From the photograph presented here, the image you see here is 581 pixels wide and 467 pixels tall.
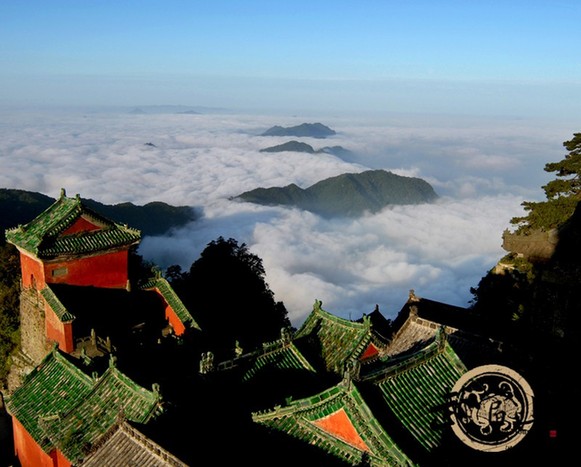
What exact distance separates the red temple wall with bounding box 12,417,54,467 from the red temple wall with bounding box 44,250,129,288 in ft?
21.4

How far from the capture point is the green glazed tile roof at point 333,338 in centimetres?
1803

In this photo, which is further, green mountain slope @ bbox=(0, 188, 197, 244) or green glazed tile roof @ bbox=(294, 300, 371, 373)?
green mountain slope @ bbox=(0, 188, 197, 244)

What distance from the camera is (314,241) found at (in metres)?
138

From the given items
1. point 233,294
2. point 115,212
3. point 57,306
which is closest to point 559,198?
point 233,294

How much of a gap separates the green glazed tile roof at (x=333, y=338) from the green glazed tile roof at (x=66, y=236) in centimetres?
934

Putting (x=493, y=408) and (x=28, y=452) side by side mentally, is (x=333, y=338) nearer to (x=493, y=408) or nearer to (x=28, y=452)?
(x=493, y=408)

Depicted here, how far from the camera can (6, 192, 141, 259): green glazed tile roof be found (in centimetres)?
2183

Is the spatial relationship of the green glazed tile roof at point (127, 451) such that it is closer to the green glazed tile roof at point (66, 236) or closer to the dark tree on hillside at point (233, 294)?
the green glazed tile roof at point (66, 236)

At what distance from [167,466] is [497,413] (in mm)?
6345

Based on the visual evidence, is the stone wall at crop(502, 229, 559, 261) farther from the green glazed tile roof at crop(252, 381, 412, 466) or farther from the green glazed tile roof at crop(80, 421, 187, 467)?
the green glazed tile roof at crop(80, 421, 187, 467)

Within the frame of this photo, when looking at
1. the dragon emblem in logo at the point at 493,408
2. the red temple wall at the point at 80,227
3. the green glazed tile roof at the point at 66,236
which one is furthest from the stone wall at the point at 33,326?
the dragon emblem in logo at the point at 493,408

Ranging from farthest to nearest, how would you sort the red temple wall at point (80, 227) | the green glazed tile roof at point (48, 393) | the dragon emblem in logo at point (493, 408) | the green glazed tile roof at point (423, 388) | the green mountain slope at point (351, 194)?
the green mountain slope at point (351, 194) < the red temple wall at point (80, 227) < the green glazed tile roof at point (48, 393) < the green glazed tile roof at point (423, 388) < the dragon emblem in logo at point (493, 408)

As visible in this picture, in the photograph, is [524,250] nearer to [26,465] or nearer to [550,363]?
[550,363]

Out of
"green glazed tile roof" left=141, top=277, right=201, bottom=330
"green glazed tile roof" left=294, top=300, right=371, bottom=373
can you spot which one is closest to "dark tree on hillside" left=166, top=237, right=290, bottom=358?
"green glazed tile roof" left=141, top=277, right=201, bottom=330
